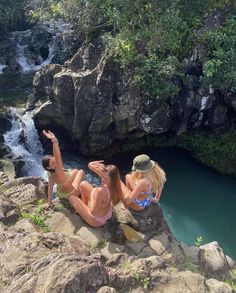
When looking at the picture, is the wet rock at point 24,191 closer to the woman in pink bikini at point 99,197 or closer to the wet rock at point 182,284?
the woman in pink bikini at point 99,197

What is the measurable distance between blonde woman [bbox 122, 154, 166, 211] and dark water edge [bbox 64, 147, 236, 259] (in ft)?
18.3

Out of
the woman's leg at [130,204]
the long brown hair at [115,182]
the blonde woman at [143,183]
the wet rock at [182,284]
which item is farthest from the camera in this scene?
the woman's leg at [130,204]

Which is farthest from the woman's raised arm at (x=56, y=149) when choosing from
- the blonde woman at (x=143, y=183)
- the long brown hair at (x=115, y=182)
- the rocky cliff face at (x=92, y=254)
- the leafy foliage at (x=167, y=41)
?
the leafy foliage at (x=167, y=41)

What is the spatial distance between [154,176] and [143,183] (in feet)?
1.13

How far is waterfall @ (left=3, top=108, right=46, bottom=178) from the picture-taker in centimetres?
1941

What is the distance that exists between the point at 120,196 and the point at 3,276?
3628 millimetres

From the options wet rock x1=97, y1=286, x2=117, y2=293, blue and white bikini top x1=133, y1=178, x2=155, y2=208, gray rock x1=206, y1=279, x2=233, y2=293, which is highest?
wet rock x1=97, y1=286, x2=117, y2=293

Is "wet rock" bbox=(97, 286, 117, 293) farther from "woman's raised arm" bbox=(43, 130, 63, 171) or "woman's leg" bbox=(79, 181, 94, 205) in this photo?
"woman's raised arm" bbox=(43, 130, 63, 171)

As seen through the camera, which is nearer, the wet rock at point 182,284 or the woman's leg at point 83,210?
the wet rock at point 182,284

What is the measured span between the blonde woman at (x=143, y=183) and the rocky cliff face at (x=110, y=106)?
323 inches

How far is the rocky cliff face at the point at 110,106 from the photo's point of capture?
1759 cm

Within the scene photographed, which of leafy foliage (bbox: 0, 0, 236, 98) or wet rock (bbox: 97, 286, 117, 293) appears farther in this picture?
leafy foliage (bbox: 0, 0, 236, 98)

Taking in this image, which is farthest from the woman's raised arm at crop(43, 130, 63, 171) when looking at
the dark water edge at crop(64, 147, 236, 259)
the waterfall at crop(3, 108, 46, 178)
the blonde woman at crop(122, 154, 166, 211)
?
the waterfall at crop(3, 108, 46, 178)

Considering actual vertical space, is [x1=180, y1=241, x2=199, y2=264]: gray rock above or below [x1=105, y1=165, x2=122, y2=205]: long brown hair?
below
